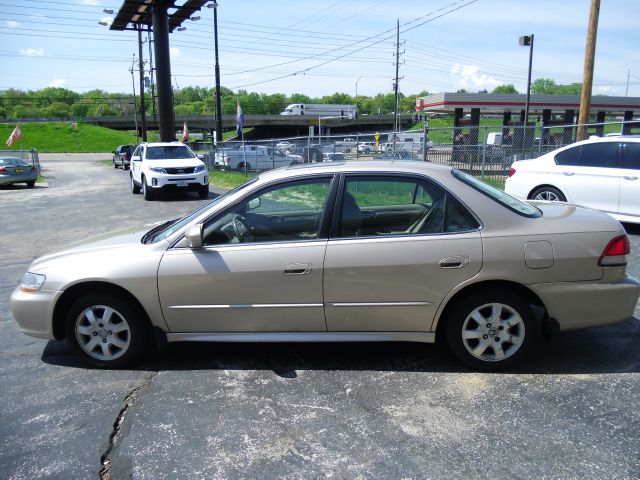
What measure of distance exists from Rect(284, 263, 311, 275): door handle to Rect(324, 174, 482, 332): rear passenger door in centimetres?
13

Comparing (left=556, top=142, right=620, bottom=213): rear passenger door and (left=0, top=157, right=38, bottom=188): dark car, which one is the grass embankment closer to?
(left=0, top=157, right=38, bottom=188): dark car

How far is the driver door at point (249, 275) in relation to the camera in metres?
3.80

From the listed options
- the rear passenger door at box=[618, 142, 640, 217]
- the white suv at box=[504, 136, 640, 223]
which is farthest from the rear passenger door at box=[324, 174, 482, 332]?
the rear passenger door at box=[618, 142, 640, 217]

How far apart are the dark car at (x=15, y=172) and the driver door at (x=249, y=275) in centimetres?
2099

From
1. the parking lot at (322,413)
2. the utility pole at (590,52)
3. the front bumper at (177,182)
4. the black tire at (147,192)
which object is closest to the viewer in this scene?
the parking lot at (322,413)

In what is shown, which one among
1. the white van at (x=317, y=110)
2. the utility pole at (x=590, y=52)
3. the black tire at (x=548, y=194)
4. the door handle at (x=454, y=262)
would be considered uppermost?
the white van at (x=317, y=110)

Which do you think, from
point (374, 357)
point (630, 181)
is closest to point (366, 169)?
point (374, 357)

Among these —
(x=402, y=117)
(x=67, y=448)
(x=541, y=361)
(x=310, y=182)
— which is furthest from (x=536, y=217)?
(x=402, y=117)

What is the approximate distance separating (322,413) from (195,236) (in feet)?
5.01

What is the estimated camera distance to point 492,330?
12.4ft

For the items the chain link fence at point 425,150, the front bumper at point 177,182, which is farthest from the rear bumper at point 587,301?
the front bumper at point 177,182

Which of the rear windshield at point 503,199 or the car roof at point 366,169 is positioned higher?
the car roof at point 366,169

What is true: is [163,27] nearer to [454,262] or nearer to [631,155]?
[631,155]

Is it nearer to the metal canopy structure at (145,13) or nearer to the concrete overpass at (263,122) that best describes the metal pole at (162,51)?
the metal canopy structure at (145,13)
